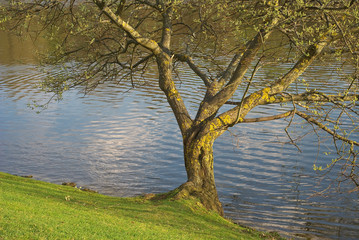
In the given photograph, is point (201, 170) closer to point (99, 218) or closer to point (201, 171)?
point (201, 171)

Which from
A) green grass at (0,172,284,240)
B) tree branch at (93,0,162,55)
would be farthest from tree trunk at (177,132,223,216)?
tree branch at (93,0,162,55)

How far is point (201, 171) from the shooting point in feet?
43.0

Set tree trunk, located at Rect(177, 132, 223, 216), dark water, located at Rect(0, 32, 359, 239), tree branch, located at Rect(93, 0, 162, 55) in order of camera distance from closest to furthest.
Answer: tree branch, located at Rect(93, 0, 162, 55) → tree trunk, located at Rect(177, 132, 223, 216) → dark water, located at Rect(0, 32, 359, 239)

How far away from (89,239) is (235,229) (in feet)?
16.2

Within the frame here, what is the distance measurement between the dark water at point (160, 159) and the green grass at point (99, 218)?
3251 mm

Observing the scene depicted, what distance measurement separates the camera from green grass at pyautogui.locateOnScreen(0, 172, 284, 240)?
8031 mm

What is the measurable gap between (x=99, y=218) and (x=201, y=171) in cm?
426

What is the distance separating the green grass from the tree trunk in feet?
1.50

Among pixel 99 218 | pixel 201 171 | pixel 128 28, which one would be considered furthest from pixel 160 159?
pixel 99 218

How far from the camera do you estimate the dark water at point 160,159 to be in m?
15.2

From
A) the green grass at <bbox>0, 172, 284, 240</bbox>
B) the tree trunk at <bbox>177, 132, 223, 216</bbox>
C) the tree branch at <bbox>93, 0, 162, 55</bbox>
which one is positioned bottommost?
the green grass at <bbox>0, 172, 284, 240</bbox>

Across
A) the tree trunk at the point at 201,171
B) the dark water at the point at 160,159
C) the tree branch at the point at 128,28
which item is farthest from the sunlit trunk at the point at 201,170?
the tree branch at the point at 128,28

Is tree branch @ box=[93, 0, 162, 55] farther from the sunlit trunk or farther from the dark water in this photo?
the dark water

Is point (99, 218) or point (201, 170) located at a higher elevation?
point (201, 170)
